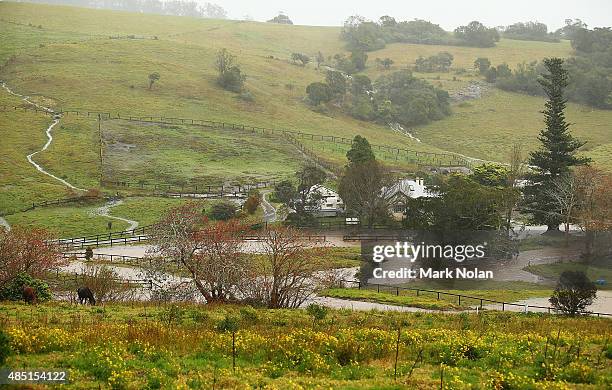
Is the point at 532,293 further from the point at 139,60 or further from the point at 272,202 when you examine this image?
the point at 139,60

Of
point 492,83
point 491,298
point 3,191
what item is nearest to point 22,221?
point 3,191

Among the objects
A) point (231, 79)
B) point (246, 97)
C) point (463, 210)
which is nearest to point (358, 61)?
point (231, 79)

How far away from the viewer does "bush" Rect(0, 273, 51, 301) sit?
26625mm

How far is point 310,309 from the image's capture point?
72.8 feet

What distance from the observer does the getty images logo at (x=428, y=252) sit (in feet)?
153

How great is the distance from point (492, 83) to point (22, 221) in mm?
116371

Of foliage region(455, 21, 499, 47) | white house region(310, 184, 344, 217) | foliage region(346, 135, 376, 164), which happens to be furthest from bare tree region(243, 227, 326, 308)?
foliage region(455, 21, 499, 47)

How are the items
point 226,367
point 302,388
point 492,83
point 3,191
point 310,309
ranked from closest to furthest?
point 302,388 → point 226,367 → point 310,309 → point 3,191 → point 492,83

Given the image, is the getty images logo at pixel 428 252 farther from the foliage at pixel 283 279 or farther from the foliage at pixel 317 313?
the foliage at pixel 317 313

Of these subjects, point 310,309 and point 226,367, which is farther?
point 310,309

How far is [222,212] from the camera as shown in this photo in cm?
6128

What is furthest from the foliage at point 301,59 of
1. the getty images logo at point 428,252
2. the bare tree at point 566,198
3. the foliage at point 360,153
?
the getty images logo at point 428,252

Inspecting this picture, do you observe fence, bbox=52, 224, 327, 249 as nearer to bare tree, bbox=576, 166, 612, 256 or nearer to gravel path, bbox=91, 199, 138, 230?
gravel path, bbox=91, 199, 138, 230

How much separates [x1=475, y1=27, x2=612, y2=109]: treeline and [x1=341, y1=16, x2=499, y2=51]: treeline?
81.9 ft
